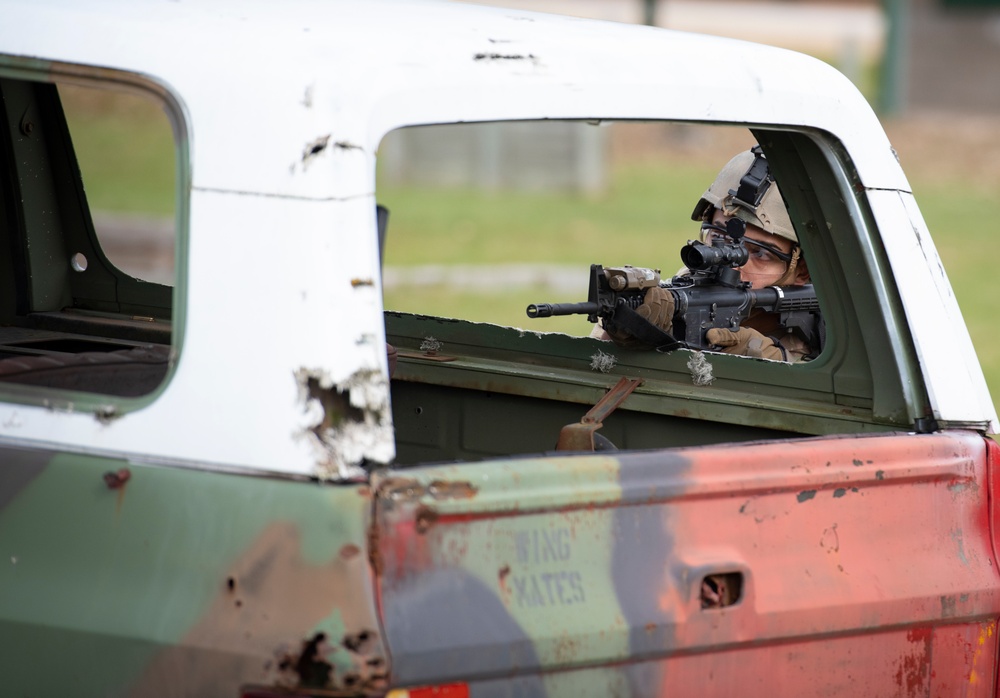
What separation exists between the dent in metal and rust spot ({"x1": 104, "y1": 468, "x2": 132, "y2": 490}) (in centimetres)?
30

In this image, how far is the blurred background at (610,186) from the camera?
12.5 metres

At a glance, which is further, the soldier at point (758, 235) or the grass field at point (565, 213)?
the grass field at point (565, 213)

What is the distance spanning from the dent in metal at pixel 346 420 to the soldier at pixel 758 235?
6.47 feet

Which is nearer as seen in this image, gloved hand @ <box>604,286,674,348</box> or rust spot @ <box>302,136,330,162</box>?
rust spot @ <box>302,136,330,162</box>

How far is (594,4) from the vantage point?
3141cm

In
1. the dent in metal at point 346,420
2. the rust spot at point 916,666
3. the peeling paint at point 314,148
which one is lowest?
the rust spot at point 916,666

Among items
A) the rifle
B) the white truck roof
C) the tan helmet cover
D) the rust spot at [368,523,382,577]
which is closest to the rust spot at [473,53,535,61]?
the white truck roof

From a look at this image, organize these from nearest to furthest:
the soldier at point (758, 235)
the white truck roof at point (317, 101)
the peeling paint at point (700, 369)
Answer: the white truck roof at point (317, 101)
the peeling paint at point (700, 369)
the soldier at point (758, 235)

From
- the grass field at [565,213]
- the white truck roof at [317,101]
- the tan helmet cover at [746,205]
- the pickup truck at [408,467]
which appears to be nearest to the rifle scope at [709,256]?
the tan helmet cover at [746,205]

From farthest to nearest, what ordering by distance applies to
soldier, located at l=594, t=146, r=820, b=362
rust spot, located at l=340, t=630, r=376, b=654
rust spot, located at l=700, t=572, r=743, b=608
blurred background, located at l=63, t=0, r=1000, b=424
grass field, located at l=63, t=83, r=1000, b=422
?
blurred background, located at l=63, t=0, r=1000, b=424 → grass field, located at l=63, t=83, r=1000, b=422 → soldier, located at l=594, t=146, r=820, b=362 → rust spot, located at l=700, t=572, r=743, b=608 → rust spot, located at l=340, t=630, r=376, b=654

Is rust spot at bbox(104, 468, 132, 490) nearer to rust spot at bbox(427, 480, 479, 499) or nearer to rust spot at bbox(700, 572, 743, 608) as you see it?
rust spot at bbox(427, 480, 479, 499)

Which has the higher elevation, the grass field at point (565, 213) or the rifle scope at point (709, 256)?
the grass field at point (565, 213)

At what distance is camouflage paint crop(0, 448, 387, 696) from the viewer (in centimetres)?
214

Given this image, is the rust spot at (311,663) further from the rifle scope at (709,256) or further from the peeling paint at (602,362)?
the rifle scope at (709,256)
